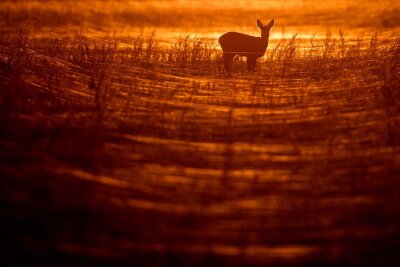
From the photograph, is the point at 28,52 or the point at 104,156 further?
the point at 28,52

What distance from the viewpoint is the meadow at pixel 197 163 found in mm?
3836

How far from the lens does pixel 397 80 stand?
26.6 ft

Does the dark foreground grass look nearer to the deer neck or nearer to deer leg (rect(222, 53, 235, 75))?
deer leg (rect(222, 53, 235, 75))

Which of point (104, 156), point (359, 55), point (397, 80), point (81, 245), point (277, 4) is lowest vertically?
point (81, 245)

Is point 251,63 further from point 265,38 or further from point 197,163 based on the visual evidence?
point 197,163

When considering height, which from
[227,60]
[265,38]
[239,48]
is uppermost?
[265,38]

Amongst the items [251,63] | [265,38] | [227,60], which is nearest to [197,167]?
[227,60]

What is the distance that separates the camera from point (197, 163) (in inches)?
211

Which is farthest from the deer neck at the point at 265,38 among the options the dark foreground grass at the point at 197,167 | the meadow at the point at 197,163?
the dark foreground grass at the point at 197,167

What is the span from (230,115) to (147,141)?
4.17 ft

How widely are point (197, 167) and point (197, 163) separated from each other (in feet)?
0.32

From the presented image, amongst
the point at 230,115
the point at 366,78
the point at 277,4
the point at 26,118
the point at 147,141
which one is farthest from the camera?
the point at 277,4

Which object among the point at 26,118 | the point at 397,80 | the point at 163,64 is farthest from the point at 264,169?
the point at 163,64

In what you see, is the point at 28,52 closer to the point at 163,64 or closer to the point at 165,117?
the point at 163,64
